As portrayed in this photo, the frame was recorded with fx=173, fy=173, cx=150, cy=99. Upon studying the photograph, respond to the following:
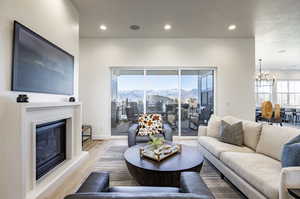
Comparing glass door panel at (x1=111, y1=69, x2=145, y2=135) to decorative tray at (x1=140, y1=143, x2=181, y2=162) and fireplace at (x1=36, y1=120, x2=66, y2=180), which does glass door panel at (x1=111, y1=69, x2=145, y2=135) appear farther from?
decorative tray at (x1=140, y1=143, x2=181, y2=162)

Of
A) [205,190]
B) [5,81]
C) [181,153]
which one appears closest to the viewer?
[205,190]

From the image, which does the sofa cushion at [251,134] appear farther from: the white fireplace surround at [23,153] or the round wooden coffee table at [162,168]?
the white fireplace surround at [23,153]

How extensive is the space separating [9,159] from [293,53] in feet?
30.2

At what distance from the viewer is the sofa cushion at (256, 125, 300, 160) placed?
7.66ft

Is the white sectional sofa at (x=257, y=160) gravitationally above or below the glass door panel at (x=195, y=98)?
below

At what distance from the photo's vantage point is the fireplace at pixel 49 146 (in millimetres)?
2472

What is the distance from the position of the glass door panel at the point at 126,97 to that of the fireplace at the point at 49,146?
2418 millimetres

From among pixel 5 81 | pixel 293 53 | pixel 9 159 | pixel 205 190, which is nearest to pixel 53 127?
pixel 9 159

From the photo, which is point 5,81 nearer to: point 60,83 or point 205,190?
point 60,83

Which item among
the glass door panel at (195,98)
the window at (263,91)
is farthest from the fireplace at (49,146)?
the window at (263,91)

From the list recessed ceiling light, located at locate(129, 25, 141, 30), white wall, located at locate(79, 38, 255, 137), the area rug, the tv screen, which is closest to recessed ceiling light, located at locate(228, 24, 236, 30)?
white wall, located at locate(79, 38, 255, 137)

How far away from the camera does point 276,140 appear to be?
8.06 feet

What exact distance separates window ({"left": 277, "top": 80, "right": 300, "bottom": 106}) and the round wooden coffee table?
36.1 feet

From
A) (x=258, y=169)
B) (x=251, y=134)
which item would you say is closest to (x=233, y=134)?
(x=251, y=134)
